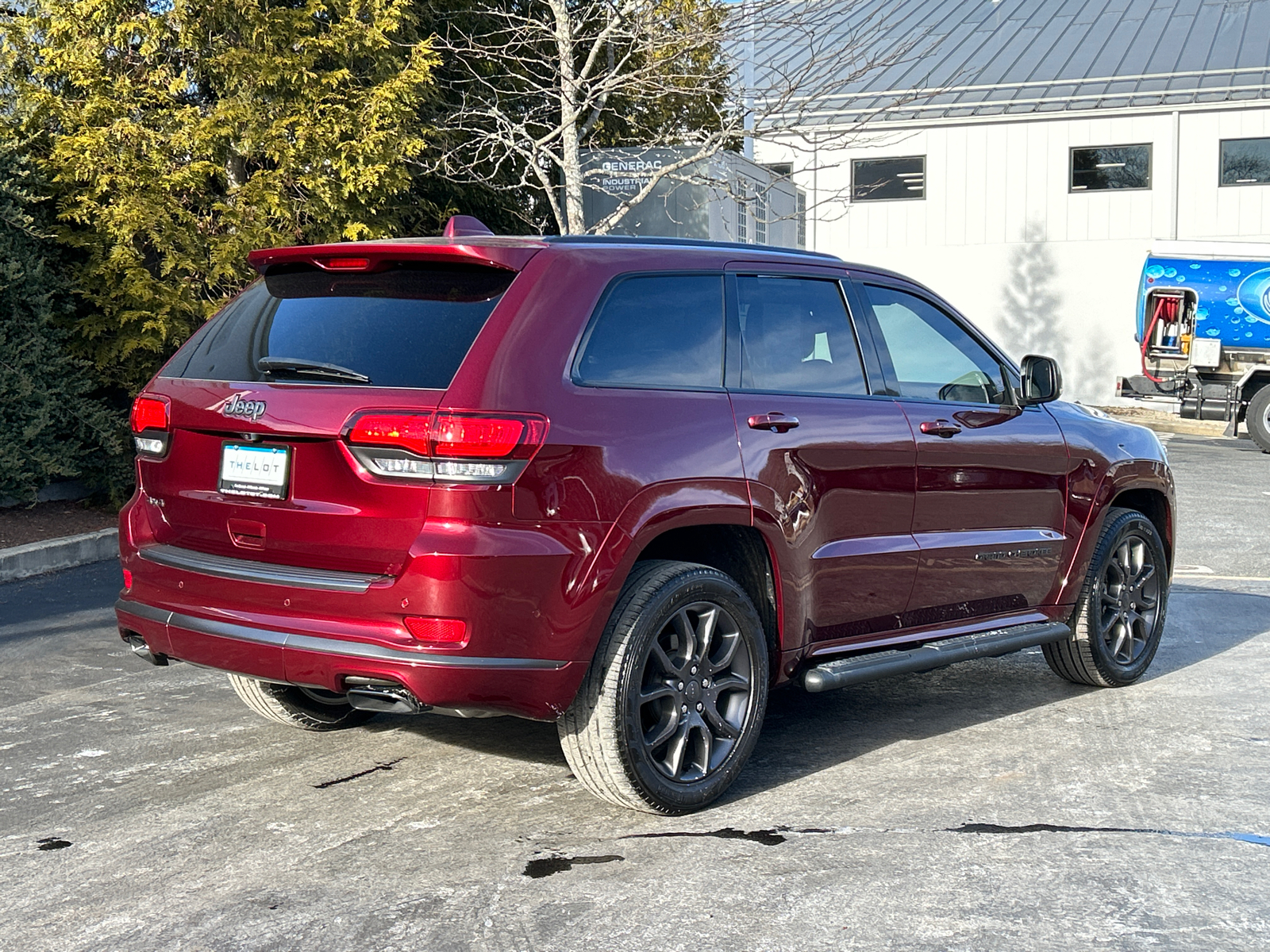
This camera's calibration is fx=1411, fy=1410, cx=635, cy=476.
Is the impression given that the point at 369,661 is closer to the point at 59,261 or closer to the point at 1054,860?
the point at 1054,860

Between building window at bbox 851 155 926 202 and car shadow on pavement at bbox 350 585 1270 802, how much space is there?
2614 centimetres

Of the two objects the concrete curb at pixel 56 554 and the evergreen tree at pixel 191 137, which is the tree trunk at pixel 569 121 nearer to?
the evergreen tree at pixel 191 137

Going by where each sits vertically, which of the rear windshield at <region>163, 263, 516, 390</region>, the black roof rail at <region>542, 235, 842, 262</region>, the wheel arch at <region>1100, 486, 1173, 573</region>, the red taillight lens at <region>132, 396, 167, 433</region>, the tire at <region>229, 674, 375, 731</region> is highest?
the black roof rail at <region>542, 235, 842, 262</region>

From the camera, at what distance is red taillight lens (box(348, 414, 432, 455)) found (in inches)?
151

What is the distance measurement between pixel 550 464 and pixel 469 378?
33 cm

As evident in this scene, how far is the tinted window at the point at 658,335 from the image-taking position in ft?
14.0

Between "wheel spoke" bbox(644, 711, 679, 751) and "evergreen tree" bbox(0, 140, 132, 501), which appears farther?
"evergreen tree" bbox(0, 140, 132, 501)

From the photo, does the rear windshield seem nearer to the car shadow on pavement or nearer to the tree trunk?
the car shadow on pavement

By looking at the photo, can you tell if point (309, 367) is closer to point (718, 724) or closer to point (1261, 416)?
point (718, 724)

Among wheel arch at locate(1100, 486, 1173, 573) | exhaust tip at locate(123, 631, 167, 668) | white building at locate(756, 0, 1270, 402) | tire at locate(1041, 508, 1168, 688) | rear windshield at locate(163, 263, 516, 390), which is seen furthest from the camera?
white building at locate(756, 0, 1270, 402)

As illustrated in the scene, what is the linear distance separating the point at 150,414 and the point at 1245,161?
30355 mm

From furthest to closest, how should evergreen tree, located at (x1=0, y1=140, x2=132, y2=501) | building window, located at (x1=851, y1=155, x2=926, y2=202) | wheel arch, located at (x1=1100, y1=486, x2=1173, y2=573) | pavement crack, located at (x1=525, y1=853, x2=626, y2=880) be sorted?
1. building window, located at (x1=851, y1=155, x2=926, y2=202)
2. evergreen tree, located at (x1=0, y1=140, x2=132, y2=501)
3. wheel arch, located at (x1=1100, y1=486, x2=1173, y2=573)
4. pavement crack, located at (x1=525, y1=853, x2=626, y2=880)

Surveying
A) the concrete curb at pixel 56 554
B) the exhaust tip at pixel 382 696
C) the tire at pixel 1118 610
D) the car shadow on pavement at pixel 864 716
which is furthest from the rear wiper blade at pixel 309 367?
the concrete curb at pixel 56 554

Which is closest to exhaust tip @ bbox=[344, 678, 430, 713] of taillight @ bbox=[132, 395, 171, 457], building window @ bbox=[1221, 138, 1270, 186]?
taillight @ bbox=[132, 395, 171, 457]
